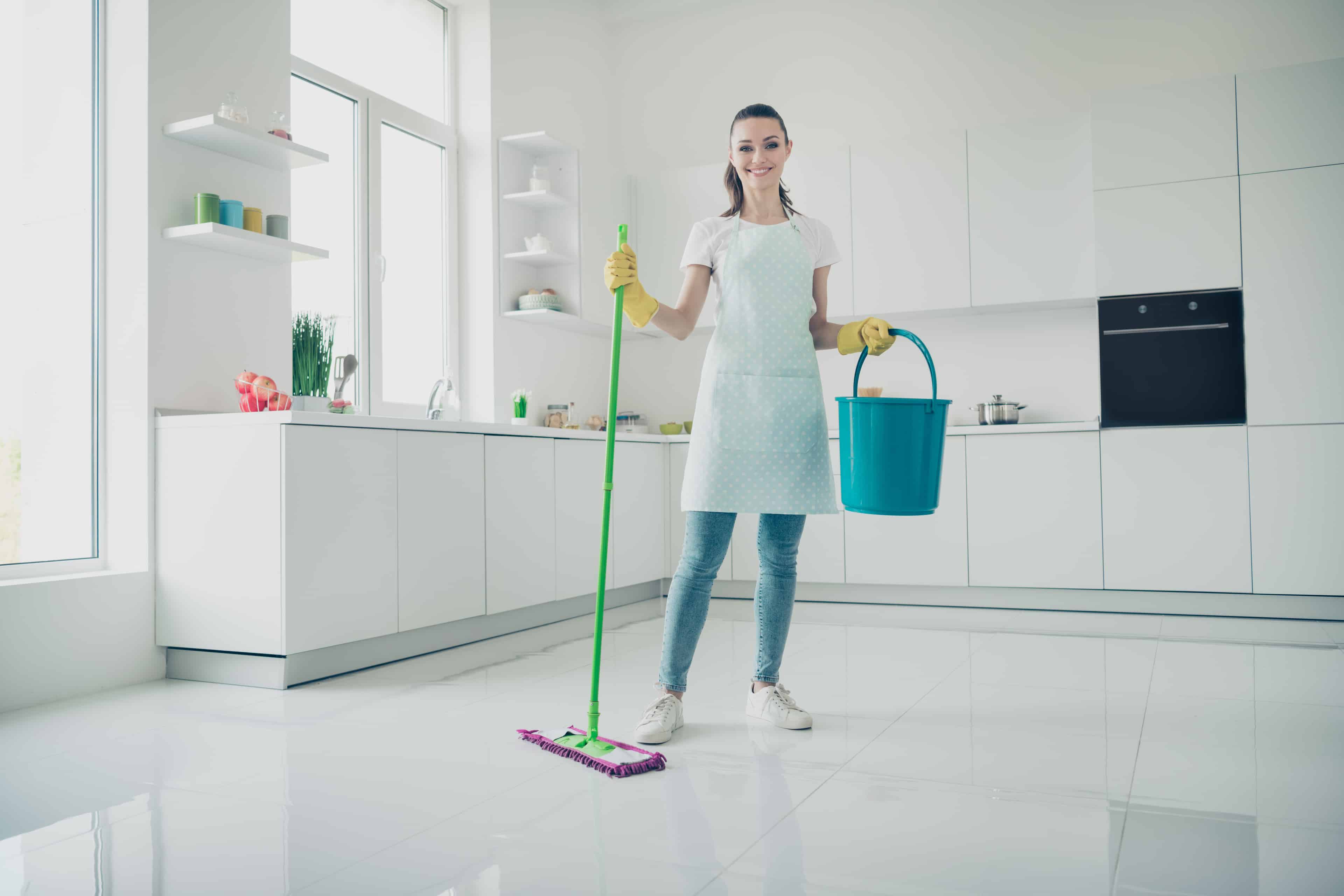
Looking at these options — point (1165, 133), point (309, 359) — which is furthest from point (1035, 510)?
point (309, 359)

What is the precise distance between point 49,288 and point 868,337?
2.21 metres

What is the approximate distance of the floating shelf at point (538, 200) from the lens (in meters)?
4.30

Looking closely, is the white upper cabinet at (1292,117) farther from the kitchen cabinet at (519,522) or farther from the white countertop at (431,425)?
the kitchen cabinet at (519,522)

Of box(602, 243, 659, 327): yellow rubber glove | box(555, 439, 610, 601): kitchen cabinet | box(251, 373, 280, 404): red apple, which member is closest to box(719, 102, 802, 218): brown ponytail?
box(602, 243, 659, 327): yellow rubber glove

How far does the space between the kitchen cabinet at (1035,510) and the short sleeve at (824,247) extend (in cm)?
198

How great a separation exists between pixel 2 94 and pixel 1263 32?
4.53 meters

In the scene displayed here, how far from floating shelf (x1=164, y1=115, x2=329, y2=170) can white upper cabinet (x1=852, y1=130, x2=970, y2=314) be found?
2.35 metres

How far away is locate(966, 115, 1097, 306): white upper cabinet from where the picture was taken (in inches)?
161

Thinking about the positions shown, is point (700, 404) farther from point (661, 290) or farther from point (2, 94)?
point (661, 290)

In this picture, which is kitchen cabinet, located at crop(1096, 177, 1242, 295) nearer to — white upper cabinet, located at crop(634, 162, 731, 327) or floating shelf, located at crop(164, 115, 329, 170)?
white upper cabinet, located at crop(634, 162, 731, 327)

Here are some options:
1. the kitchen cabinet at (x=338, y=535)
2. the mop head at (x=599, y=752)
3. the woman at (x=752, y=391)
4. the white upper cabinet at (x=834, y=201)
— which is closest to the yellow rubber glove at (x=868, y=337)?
the woman at (x=752, y=391)

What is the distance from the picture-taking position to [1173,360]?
3.79 metres

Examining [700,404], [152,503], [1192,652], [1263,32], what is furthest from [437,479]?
[1263,32]

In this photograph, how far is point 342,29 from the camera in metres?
3.80
